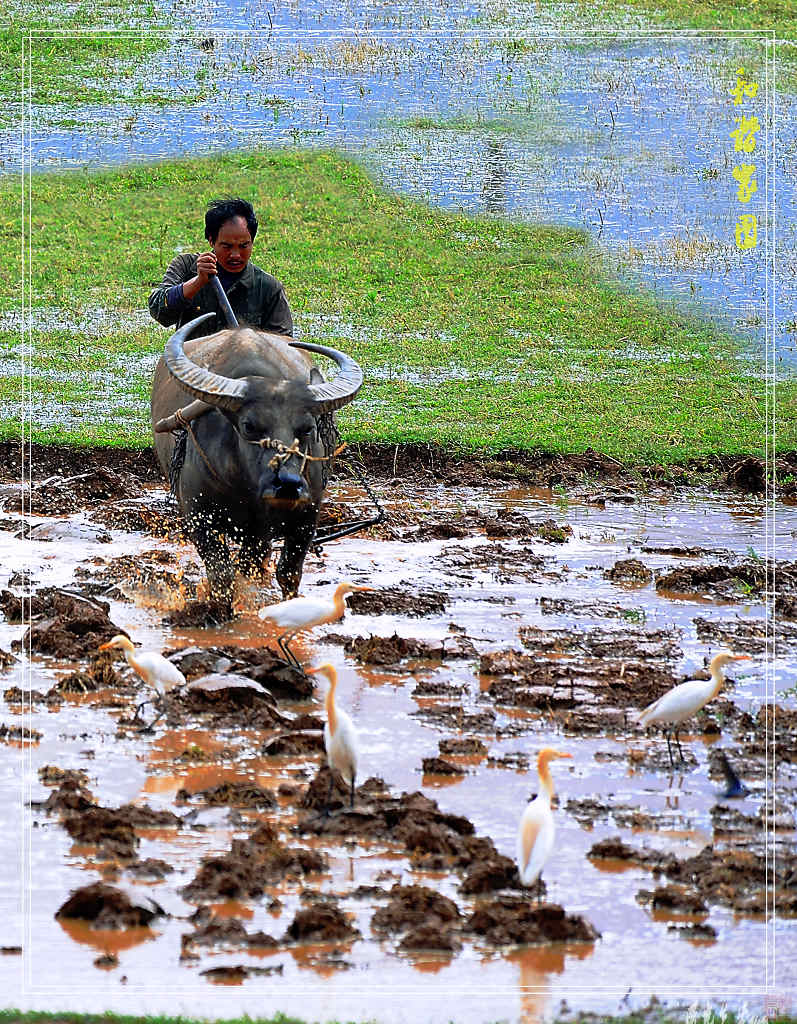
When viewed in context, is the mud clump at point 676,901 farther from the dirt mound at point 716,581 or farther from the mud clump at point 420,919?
Result: the dirt mound at point 716,581

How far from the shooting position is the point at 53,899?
15.3 ft

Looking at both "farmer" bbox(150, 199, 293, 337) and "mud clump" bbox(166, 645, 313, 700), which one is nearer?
"mud clump" bbox(166, 645, 313, 700)

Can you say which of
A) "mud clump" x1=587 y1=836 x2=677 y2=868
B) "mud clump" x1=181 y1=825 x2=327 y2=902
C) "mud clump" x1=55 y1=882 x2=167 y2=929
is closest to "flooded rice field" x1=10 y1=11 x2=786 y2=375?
"mud clump" x1=587 y1=836 x2=677 y2=868

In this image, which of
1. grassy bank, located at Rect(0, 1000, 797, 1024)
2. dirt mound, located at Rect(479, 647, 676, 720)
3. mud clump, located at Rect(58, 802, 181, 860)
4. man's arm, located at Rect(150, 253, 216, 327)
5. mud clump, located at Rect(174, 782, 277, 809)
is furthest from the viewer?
man's arm, located at Rect(150, 253, 216, 327)

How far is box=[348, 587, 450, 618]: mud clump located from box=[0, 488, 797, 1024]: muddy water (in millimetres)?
80

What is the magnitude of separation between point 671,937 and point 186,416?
423cm

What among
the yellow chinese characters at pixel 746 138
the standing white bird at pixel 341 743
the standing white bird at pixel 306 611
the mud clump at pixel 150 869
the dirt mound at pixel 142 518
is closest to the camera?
the mud clump at pixel 150 869

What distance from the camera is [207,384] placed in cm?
750

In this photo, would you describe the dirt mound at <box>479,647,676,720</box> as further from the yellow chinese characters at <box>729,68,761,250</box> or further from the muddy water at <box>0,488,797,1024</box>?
the yellow chinese characters at <box>729,68,761,250</box>

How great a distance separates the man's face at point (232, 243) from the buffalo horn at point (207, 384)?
983 millimetres

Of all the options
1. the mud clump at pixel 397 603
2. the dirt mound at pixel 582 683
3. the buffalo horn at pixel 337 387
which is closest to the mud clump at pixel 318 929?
the dirt mound at pixel 582 683

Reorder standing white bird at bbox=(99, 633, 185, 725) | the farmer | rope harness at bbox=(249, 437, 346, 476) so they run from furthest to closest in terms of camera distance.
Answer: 1. the farmer
2. rope harness at bbox=(249, 437, 346, 476)
3. standing white bird at bbox=(99, 633, 185, 725)

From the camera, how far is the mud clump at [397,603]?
823cm

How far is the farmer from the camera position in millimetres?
8422
